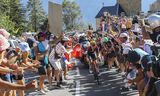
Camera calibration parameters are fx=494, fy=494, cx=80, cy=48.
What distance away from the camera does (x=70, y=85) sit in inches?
651

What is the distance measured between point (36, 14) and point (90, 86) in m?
98.1

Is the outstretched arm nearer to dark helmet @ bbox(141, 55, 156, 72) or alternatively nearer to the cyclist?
dark helmet @ bbox(141, 55, 156, 72)

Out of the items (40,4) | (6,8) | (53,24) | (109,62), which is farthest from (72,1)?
(53,24)

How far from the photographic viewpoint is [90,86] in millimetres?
16203

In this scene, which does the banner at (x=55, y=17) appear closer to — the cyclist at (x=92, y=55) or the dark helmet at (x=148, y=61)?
the dark helmet at (x=148, y=61)

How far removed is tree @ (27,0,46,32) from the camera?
107912mm

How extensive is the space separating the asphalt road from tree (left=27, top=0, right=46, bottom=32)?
281 feet

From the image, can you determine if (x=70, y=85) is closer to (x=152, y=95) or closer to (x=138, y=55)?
(x=138, y=55)

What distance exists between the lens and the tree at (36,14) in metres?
108

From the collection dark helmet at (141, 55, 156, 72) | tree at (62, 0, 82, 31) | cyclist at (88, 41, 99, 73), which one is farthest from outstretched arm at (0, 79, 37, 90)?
tree at (62, 0, 82, 31)

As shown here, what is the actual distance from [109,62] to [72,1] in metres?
107

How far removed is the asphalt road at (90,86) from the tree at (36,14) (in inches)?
3376

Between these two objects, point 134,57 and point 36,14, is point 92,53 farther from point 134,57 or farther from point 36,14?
point 36,14

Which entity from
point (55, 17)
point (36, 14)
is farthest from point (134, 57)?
point (36, 14)
